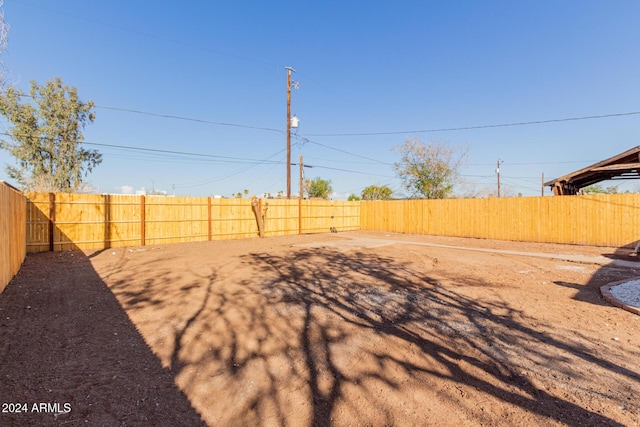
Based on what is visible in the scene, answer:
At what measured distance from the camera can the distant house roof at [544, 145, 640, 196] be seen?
10.6 metres

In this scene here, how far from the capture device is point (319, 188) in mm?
53188

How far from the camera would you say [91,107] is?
22766mm

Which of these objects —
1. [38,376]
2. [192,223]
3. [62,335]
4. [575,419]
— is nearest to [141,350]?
[38,376]

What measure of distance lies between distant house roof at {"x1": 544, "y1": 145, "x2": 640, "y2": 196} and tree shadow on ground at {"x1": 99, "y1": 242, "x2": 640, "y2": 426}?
420 inches

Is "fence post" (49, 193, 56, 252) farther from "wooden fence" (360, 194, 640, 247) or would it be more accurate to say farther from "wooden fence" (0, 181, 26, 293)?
"wooden fence" (360, 194, 640, 247)

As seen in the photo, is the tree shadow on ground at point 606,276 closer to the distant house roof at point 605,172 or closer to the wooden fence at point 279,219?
the wooden fence at point 279,219

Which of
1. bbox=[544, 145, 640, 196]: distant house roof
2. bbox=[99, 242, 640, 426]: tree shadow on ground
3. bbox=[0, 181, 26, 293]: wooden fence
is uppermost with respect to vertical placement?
bbox=[544, 145, 640, 196]: distant house roof

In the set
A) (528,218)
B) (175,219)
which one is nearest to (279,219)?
(175,219)

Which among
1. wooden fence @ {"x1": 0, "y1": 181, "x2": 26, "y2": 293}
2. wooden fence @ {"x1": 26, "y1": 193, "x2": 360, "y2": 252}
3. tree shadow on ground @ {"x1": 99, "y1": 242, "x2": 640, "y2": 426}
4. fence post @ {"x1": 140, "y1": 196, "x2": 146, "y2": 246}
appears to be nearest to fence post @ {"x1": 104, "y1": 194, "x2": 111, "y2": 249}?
wooden fence @ {"x1": 26, "y1": 193, "x2": 360, "y2": 252}

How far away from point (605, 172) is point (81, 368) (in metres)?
17.5

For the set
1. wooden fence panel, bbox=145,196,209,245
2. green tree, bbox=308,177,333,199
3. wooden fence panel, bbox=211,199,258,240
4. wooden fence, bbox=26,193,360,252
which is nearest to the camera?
wooden fence, bbox=26,193,360,252

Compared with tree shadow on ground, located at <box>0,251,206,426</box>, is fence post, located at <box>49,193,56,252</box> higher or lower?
higher

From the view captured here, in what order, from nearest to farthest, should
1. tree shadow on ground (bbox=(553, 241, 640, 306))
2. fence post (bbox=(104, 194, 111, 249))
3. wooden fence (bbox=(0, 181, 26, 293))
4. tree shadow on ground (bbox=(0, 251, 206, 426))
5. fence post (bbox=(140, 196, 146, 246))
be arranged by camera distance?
tree shadow on ground (bbox=(0, 251, 206, 426))
wooden fence (bbox=(0, 181, 26, 293))
tree shadow on ground (bbox=(553, 241, 640, 306))
fence post (bbox=(104, 194, 111, 249))
fence post (bbox=(140, 196, 146, 246))

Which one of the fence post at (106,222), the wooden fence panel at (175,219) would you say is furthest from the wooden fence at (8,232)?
the wooden fence panel at (175,219)
